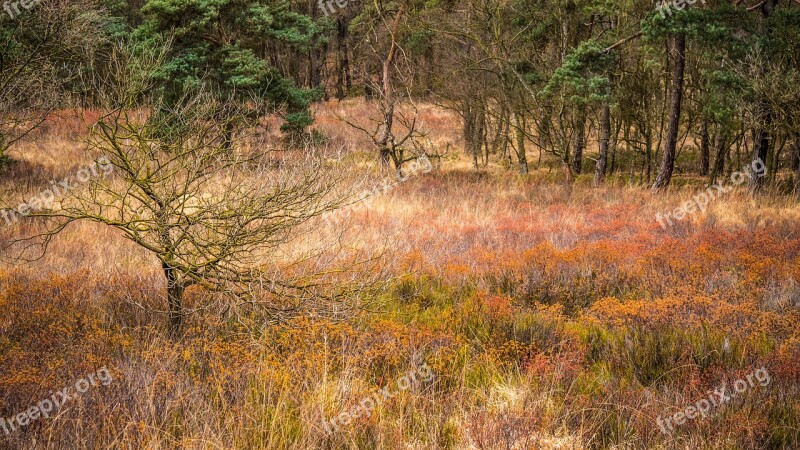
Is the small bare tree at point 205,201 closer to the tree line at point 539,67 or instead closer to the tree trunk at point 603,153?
the tree line at point 539,67

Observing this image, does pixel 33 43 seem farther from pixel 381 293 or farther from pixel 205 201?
pixel 381 293

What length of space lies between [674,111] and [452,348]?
38.9 ft

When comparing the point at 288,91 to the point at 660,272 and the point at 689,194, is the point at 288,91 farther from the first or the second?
the point at 660,272

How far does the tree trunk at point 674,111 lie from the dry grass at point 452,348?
516cm

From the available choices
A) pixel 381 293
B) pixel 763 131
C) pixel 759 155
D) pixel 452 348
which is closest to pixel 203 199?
pixel 381 293

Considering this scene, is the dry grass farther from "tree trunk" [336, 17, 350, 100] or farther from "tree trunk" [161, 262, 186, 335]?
"tree trunk" [336, 17, 350, 100]

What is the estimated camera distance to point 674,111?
14172 millimetres

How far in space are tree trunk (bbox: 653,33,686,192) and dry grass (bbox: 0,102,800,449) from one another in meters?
Result: 5.16

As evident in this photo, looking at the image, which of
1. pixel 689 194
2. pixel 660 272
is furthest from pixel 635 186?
pixel 660 272

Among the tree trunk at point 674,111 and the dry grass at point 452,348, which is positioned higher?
the tree trunk at point 674,111

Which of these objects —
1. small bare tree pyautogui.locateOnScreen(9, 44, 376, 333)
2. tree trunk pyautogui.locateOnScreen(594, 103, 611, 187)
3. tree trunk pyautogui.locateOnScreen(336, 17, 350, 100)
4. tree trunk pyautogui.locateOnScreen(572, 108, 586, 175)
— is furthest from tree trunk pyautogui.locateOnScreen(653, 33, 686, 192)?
tree trunk pyautogui.locateOnScreen(336, 17, 350, 100)

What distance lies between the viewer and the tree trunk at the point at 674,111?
13961mm

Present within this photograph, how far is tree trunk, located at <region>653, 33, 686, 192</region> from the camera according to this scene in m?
14.0

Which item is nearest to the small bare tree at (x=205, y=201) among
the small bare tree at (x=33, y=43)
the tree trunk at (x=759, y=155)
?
the small bare tree at (x=33, y=43)
